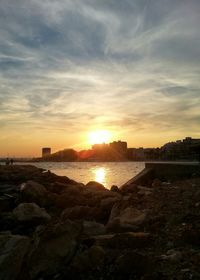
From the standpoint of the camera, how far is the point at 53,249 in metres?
7.01

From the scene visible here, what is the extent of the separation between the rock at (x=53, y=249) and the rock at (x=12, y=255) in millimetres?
264

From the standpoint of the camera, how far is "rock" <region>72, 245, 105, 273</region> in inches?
272

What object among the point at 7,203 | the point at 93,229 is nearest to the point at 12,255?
the point at 93,229

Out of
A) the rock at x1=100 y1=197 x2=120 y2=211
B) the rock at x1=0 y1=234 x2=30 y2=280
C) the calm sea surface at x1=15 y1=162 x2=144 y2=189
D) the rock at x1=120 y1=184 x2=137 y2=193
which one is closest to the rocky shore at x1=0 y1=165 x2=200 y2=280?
the rock at x1=0 y1=234 x2=30 y2=280

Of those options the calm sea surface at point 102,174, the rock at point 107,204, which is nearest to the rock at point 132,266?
the rock at point 107,204

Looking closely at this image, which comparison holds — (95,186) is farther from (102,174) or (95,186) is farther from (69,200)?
(102,174)

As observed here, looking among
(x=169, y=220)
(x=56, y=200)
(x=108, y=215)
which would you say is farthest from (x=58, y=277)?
(x=56, y=200)

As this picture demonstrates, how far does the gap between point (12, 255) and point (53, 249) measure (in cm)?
82

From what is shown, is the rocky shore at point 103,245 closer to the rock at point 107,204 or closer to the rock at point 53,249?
the rock at point 53,249

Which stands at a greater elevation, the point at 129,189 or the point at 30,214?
the point at 129,189

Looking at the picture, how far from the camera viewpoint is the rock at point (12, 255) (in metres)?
6.25

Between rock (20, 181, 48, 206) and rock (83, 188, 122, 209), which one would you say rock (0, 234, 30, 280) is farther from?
rock (83, 188, 122, 209)

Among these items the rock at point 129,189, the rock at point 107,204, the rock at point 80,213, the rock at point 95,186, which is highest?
the rock at point 95,186

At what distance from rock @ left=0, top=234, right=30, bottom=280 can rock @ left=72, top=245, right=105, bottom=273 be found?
90cm
